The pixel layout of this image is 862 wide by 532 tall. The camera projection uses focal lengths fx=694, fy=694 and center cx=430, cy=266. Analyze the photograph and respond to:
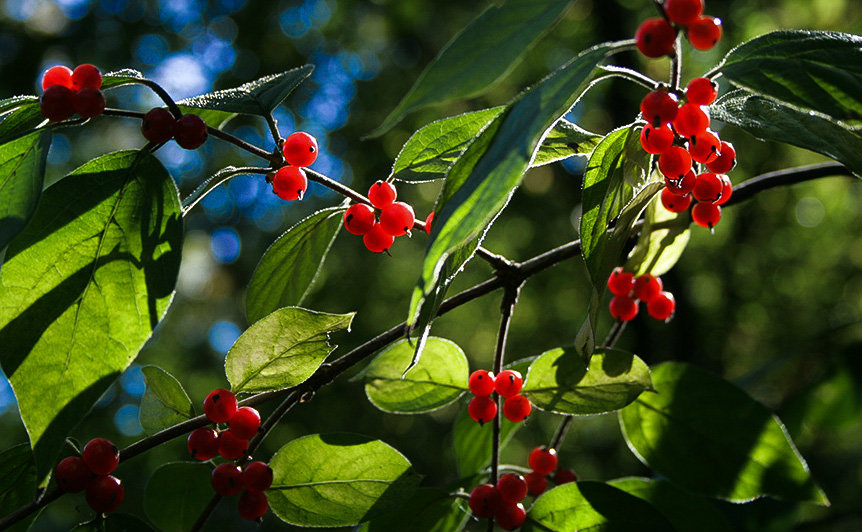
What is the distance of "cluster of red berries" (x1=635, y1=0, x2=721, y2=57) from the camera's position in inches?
20.2

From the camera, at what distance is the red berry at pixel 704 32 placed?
0.53 meters

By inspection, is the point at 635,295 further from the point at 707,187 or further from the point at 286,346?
the point at 286,346

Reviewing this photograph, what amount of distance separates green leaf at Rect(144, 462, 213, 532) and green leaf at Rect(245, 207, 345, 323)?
196 millimetres

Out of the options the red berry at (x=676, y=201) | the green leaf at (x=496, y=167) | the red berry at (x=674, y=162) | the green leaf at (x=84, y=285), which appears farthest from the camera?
the red berry at (x=676, y=201)

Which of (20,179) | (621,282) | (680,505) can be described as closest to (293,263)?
(20,179)

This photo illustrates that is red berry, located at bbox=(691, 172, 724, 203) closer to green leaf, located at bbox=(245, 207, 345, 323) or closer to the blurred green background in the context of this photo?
green leaf, located at bbox=(245, 207, 345, 323)

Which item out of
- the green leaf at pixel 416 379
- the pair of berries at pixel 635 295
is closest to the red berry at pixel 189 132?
the green leaf at pixel 416 379

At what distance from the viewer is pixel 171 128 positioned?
2.07ft

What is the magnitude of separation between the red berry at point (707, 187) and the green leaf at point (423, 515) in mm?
417

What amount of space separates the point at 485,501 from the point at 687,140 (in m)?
0.43

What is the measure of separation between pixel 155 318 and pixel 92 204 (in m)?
0.12

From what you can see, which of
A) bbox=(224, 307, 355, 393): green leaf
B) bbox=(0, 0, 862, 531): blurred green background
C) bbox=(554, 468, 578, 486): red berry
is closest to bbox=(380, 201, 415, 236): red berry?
bbox=(224, 307, 355, 393): green leaf

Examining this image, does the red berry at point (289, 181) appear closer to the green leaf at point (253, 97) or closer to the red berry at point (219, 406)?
the green leaf at point (253, 97)

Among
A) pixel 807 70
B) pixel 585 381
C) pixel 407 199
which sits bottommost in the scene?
pixel 407 199
